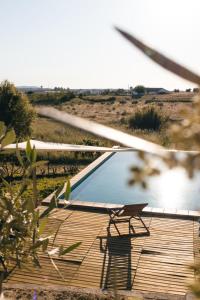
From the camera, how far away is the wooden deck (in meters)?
6.43

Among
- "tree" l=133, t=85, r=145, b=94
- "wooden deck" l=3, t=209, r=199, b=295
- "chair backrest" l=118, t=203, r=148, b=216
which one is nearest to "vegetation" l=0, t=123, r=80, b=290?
"wooden deck" l=3, t=209, r=199, b=295

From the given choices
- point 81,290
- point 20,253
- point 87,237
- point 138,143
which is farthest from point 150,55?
point 87,237

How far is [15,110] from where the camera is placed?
2314 centimetres

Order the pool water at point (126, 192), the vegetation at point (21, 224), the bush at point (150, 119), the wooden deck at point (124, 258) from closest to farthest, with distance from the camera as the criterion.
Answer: the vegetation at point (21, 224) < the wooden deck at point (124, 258) < the pool water at point (126, 192) < the bush at point (150, 119)

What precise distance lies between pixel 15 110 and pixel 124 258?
1734 cm

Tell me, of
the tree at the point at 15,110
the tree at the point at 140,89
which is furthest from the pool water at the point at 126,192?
the tree at the point at 140,89

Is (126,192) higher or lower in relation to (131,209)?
lower

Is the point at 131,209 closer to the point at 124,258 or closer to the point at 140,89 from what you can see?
the point at 124,258

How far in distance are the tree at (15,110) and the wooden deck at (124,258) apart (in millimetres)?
13783

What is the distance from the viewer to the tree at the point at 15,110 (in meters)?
22.6

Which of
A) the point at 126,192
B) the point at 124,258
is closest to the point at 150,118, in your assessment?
the point at 126,192

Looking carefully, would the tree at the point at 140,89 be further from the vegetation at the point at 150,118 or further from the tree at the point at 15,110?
the tree at the point at 15,110

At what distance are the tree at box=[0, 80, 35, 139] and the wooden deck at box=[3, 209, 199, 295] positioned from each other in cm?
1378

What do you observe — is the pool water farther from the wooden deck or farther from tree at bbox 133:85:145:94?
tree at bbox 133:85:145:94
